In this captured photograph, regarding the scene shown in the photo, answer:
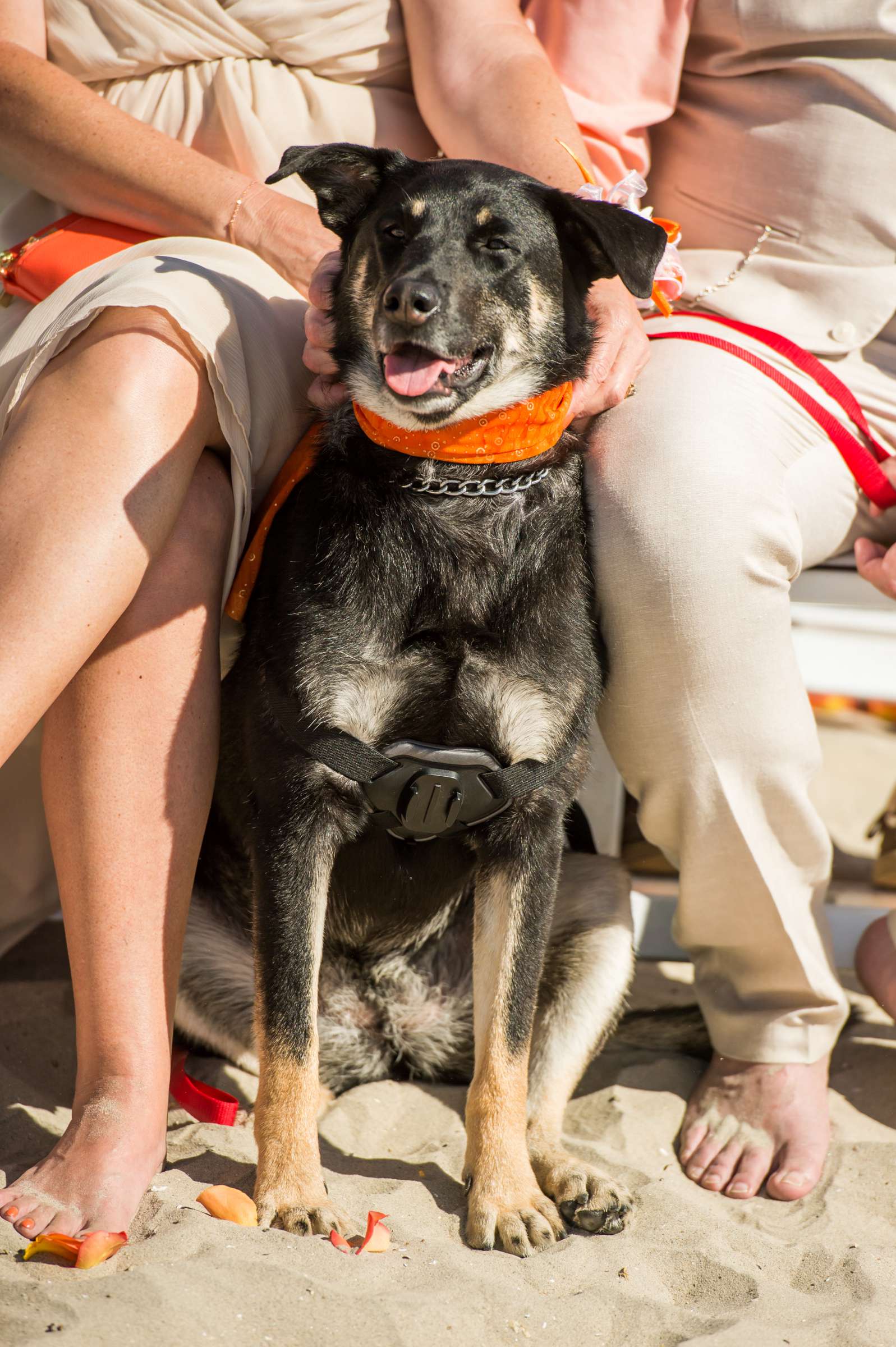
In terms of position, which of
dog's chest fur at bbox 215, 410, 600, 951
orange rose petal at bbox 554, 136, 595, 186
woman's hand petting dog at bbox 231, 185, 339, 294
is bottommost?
dog's chest fur at bbox 215, 410, 600, 951

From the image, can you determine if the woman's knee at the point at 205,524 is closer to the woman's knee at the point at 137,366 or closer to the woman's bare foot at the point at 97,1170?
the woman's knee at the point at 137,366

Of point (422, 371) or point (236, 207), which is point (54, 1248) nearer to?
point (422, 371)

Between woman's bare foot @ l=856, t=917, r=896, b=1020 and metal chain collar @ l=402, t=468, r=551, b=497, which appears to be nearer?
metal chain collar @ l=402, t=468, r=551, b=497

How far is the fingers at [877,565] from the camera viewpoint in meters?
2.43

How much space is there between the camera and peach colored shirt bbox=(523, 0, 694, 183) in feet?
8.40

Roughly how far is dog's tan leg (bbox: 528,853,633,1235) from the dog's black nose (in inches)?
49.3

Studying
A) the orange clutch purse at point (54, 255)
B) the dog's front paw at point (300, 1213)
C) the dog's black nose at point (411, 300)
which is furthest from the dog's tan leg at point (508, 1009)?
the orange clutch purse at point (54, 255)

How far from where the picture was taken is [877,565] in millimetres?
2459

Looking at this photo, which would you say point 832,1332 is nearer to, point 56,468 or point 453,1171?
point 453,1171

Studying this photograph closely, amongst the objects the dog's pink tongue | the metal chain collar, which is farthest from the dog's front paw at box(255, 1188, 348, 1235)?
the dog's pink tongue

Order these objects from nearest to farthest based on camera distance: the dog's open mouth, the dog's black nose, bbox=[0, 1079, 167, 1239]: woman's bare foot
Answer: bbox=[0, 1079, 167, 1239]: woman's bare foot, the dog's black nose, the dog's open mouth

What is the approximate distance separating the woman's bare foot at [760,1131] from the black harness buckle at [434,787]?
2.78 ft

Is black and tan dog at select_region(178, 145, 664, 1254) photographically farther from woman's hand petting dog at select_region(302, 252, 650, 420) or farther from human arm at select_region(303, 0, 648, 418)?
human arm at select_region(303, 0, 648, 418)

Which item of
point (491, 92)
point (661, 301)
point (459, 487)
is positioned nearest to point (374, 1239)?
point (459, 487)
